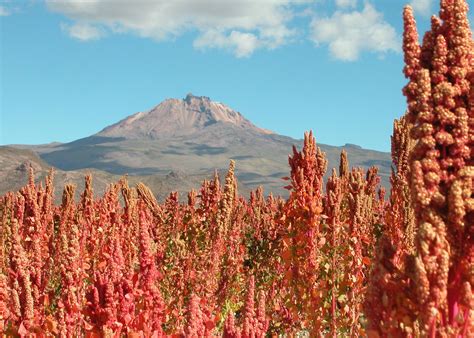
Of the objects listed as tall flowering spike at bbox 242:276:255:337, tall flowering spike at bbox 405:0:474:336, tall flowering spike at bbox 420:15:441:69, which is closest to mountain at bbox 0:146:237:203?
tall flowering spike at bbox 242:276:255:337

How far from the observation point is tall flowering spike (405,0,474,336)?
2031 millimetres

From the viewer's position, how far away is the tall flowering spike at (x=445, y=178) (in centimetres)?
203

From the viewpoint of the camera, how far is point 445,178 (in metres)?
2.16

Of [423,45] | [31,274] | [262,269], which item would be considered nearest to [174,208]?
[262,269]

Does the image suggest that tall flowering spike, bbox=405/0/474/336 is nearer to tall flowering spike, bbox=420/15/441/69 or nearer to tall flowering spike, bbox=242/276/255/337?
tall flowering spike, bbox=420/15/441/69

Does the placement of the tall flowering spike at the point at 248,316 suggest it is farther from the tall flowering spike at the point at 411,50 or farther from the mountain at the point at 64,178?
the mountain at the point at 64,178

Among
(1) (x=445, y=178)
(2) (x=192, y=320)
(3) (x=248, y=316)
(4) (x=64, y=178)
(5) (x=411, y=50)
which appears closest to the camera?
(1) (x=445, y=178)

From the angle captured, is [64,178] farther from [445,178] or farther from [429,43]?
[445,178]

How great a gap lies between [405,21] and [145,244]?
243 cm

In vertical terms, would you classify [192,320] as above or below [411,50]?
below

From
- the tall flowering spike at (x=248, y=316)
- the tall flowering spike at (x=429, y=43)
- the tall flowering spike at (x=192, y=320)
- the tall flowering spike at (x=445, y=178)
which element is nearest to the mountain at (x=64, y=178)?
the tall flowering spike at (x=248, y=316)

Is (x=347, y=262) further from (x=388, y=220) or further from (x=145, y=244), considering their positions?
(x=145, y=244)

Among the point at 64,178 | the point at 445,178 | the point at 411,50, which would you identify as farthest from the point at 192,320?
the point at 64,178

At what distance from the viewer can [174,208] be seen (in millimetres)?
10695
